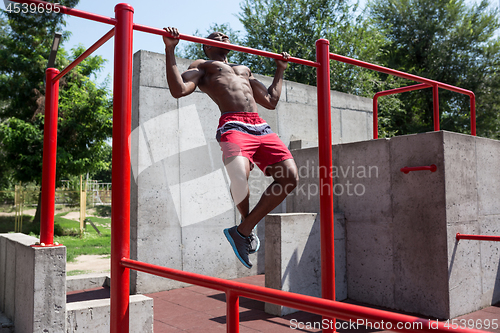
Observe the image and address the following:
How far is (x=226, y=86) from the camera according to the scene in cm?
223

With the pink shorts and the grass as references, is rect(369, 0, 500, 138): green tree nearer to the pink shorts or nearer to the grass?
the grass

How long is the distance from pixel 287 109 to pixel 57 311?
4.86 metres

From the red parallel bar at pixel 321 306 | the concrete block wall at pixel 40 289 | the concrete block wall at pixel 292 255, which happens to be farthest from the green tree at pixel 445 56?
the red parallel bar at pixel 321 306

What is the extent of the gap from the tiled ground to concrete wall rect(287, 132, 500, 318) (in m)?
0.43

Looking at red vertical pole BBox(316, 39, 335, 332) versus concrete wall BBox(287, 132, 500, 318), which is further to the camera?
concrete wall BBox(287, 132, 500, 318)

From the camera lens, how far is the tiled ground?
13.1ft

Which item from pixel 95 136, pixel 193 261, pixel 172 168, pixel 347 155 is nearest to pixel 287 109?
pixel 347 155

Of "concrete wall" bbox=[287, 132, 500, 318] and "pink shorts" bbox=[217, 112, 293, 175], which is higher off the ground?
"pink shorts" bbox=[217, 112, 293, 175]

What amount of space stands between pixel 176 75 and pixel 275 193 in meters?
0.78

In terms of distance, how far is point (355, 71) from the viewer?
1572 centimetres

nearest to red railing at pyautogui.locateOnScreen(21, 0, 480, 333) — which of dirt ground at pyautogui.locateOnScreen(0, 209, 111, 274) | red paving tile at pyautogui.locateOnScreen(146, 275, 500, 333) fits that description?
red paving tile at pyautogui.locateOnScreen(146, 275, 500, 333)

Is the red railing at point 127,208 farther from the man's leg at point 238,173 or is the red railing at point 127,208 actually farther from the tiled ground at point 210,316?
the tiled ground at point 210,316

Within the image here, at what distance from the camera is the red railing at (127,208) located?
1.23 meters

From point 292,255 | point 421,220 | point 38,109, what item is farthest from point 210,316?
point 38,109
